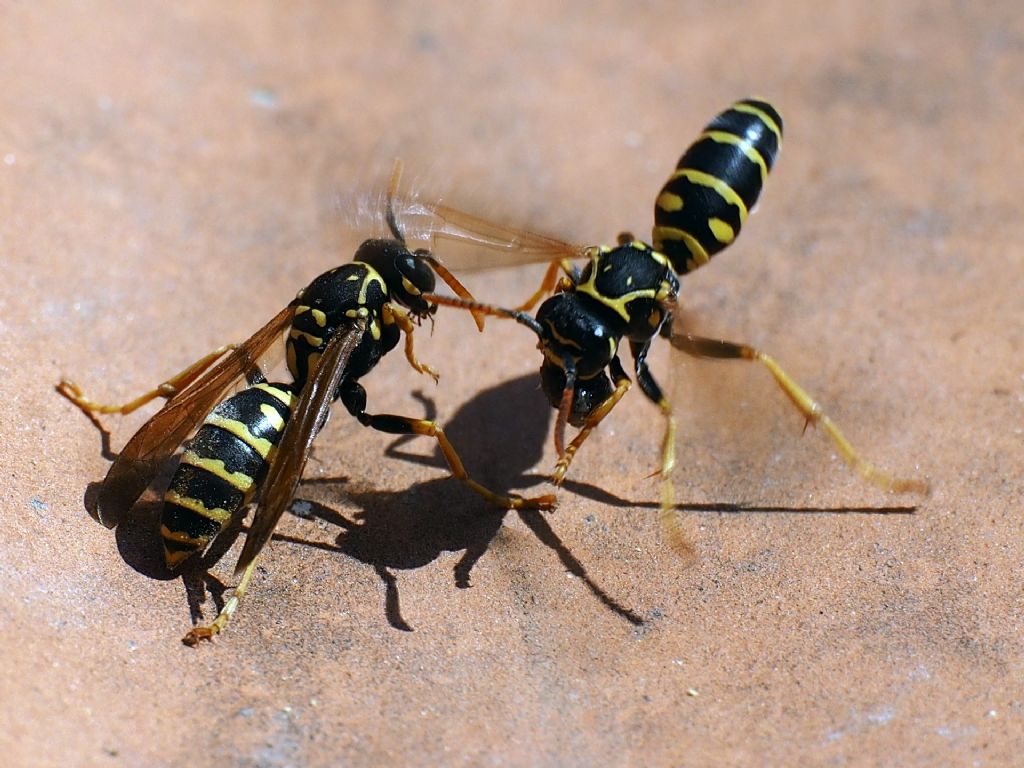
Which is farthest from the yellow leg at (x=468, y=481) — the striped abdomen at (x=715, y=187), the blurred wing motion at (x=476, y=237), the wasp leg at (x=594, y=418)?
the striped abdomen at (x=715, y=187)

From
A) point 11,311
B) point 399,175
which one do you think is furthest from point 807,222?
point 11,311

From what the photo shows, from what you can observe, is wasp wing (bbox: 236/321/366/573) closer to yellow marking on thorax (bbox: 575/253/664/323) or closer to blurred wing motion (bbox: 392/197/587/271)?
blurred wing motion (bbox: 392/197/587/271)

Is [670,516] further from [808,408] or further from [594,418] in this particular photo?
[808,408]

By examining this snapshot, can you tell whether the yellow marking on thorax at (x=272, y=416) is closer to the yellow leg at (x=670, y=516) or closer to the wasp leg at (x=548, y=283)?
the wasp leg at (x=548, y=283)

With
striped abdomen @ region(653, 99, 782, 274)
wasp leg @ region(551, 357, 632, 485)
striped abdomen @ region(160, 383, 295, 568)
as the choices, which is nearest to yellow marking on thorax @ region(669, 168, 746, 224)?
striped abdomen @ region(653, 99, 782, 274)

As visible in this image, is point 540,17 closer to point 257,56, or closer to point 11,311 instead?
point 257,56

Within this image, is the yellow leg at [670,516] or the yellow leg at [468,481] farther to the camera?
the yellow leg at [468,481]

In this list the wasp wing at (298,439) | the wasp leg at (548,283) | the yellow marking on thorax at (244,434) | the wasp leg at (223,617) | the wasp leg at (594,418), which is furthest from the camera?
the wasp leg at (548,283)
